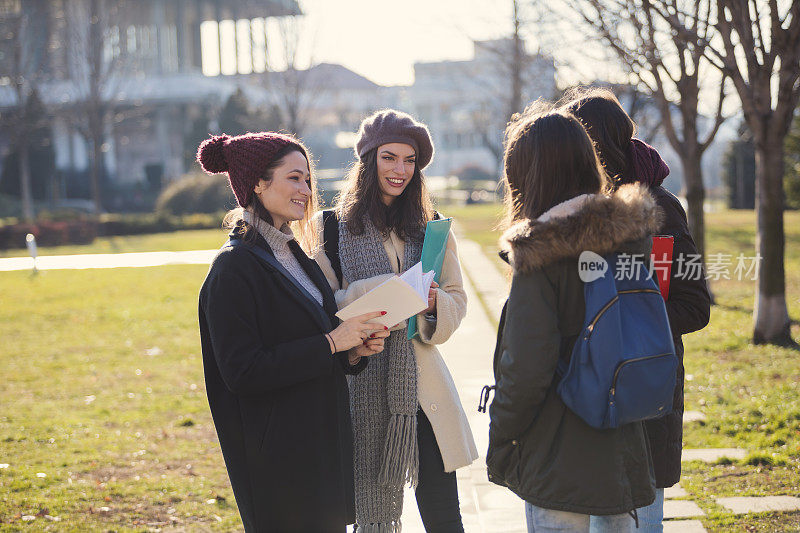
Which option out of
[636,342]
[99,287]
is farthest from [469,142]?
[636,342]

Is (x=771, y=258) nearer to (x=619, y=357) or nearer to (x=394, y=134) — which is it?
(x=394, y=134)

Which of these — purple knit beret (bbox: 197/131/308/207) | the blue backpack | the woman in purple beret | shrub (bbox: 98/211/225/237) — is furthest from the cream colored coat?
shrub (bbox: 98/211/225/237)

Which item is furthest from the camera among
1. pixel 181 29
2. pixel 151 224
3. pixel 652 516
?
pixel 181 29

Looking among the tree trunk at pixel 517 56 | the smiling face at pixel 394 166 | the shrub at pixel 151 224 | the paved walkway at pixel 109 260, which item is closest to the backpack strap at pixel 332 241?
the smiling face at pixel 394 166

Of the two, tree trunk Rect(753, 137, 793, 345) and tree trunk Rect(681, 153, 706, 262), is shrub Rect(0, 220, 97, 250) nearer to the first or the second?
tree trunk Rect(681, 153, 706, 262)

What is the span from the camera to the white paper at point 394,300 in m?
2.76

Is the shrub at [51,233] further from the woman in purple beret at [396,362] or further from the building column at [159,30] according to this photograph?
the building column at [159,30]

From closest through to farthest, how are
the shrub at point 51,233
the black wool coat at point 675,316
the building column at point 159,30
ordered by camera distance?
the black wool coat at point 675,316
the shrub at point 51,233
the building column at point 159,30

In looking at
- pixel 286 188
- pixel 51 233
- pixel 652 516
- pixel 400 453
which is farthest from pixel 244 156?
pixel 51 233

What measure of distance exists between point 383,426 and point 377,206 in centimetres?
90

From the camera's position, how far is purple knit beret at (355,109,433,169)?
3475mm

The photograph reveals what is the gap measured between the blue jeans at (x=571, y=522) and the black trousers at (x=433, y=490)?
2.53ft

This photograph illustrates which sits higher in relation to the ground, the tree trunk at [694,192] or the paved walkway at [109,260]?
the tree trunk at [694,192]

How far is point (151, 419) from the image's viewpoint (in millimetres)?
7008
